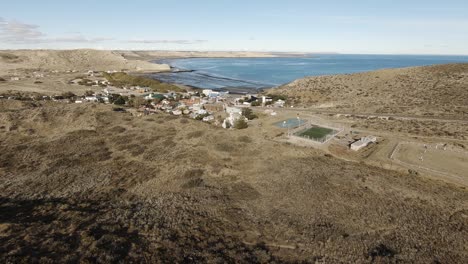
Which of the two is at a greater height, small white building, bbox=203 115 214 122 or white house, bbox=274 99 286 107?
white house, bbox=274 99 286 107

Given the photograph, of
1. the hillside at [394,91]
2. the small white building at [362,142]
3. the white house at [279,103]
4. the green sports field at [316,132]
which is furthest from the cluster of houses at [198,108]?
the hillside at [394,91]

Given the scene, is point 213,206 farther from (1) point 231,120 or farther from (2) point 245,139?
(1) point 231,120

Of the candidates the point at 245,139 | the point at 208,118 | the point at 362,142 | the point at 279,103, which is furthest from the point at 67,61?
the point at 362,142

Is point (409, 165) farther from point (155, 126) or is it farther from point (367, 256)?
point (155, 126)

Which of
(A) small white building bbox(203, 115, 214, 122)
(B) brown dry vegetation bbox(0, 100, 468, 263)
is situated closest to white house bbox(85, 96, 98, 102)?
(B) brown dry vegetation bbox(0, 100, 468, 263)

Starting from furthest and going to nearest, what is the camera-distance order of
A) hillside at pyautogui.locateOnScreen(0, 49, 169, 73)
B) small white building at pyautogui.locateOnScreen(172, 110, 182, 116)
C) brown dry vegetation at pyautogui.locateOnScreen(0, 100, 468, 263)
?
hillside at pyautogui.locateOnScreen(0, 49, 169, 73), small white building at pyautogui.locateOnScreen(172, 110, 182, 116), brown dry vegetation at pyautogui.locateOnScreen(0, 100, 468, 263)

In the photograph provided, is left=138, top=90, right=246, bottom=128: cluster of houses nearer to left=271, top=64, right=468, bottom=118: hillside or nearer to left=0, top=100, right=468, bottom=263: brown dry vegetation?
left=0, top=100, right=468, bottom=263: brown dry vegetation

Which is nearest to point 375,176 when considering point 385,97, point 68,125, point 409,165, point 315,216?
point 409,165
